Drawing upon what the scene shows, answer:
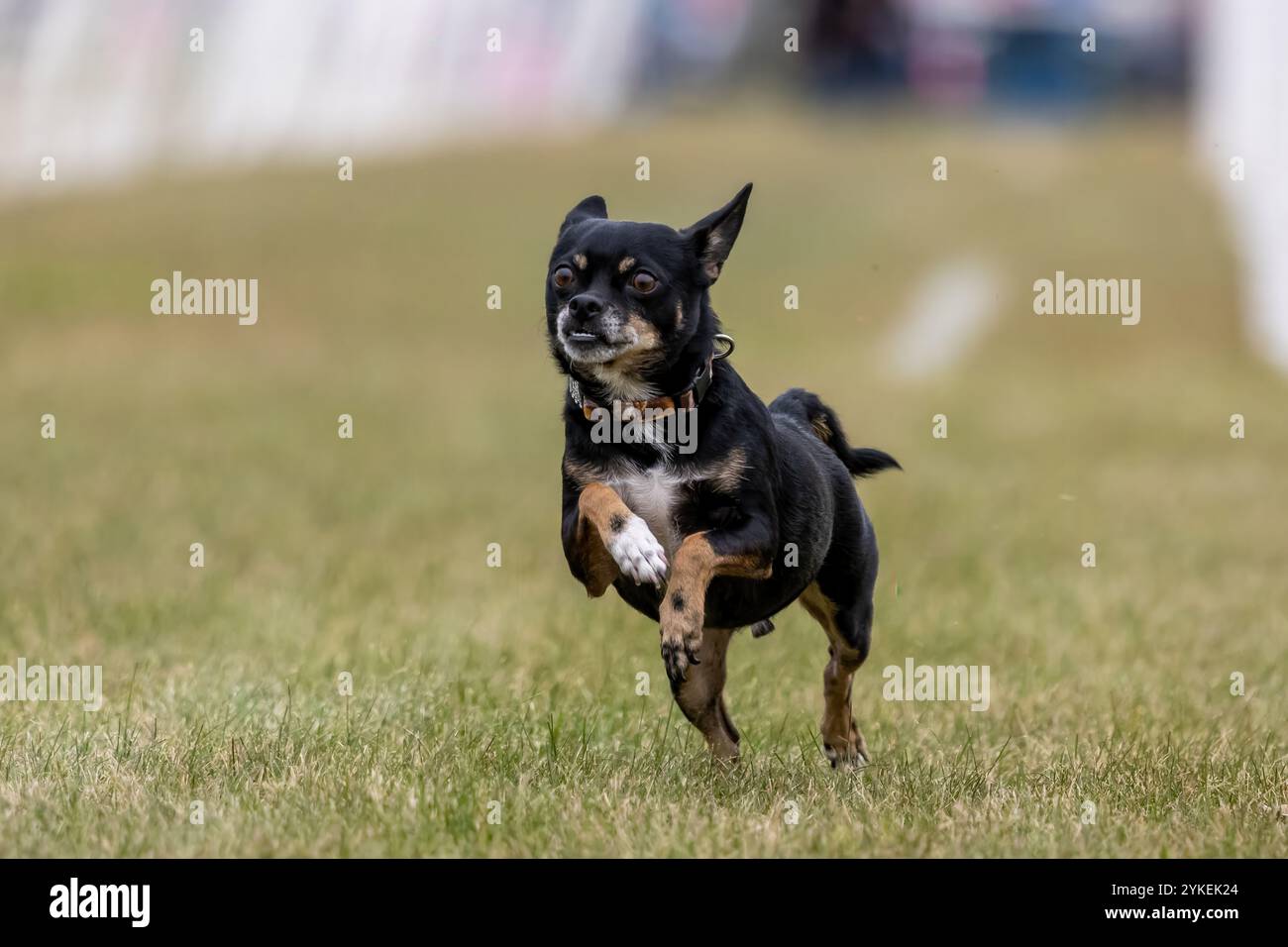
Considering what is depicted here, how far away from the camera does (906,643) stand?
8.83 meters

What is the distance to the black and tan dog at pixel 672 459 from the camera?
18.2 ft

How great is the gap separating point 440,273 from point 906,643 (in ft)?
67.8

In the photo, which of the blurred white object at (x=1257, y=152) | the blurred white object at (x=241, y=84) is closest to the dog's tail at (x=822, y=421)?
the blurred white object at (x=1257, y=152)

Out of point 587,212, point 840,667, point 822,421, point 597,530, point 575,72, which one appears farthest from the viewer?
point 575,72

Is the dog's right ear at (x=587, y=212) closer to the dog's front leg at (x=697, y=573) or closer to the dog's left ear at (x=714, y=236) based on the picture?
the dog's left ear at (x=714, y=236)

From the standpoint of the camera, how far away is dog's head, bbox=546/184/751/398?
561cm

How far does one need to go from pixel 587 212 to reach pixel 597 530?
48.3 inches

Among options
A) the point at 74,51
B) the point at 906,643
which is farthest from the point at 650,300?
the point at 74,51

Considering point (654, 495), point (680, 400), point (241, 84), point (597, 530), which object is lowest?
point (597, 530)

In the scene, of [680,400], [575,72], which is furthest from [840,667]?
[575,72]

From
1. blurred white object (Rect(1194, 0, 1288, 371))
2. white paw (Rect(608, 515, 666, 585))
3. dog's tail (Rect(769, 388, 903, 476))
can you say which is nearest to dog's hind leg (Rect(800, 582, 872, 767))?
dog's tail (Rect(769, 388, 903, 476))

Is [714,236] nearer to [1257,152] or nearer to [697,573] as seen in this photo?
[697,573]

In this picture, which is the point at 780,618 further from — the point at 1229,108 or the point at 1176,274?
the point at 1229,108

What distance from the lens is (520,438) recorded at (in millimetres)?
18141
